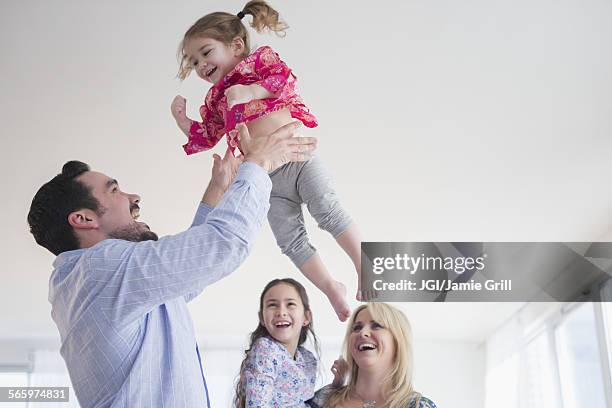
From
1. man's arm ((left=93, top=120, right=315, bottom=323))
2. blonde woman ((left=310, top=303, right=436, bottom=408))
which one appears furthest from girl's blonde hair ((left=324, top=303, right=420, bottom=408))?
man's arm ((left=93, top=120, right=315, bottom=323))

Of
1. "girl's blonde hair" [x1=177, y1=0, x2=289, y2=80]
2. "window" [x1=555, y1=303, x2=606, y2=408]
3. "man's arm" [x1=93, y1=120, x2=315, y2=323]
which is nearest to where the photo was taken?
"man's arm" [x1=93, y1=120, x2=315, y2=323]

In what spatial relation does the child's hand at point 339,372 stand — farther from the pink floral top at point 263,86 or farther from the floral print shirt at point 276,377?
the pink floral top at point 263,86

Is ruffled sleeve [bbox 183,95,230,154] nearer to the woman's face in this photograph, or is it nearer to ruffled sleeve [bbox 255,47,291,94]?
ruffled sleeve [bbox 255,47,291,94]

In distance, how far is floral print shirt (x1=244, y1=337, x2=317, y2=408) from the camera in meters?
1.69

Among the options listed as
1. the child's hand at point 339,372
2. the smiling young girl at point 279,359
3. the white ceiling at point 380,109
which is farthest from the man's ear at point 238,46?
the white ceiling at point 380,109

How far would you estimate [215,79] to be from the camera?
166 cm

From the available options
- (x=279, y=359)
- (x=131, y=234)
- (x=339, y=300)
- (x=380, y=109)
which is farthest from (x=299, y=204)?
(x=380, y=109)

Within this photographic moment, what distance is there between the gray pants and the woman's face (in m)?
0.21

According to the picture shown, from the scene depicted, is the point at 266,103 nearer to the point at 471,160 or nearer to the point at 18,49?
the point at 18,49

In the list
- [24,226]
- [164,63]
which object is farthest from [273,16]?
[24,226]

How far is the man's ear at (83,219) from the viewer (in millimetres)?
1391

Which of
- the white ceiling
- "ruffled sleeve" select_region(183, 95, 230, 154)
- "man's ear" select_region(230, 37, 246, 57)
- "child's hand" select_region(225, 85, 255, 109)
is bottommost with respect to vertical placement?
"child's hand" select_region(225, 85, 255, 109)

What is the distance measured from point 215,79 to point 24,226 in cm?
244

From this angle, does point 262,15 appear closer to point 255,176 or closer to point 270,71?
point 270,71
